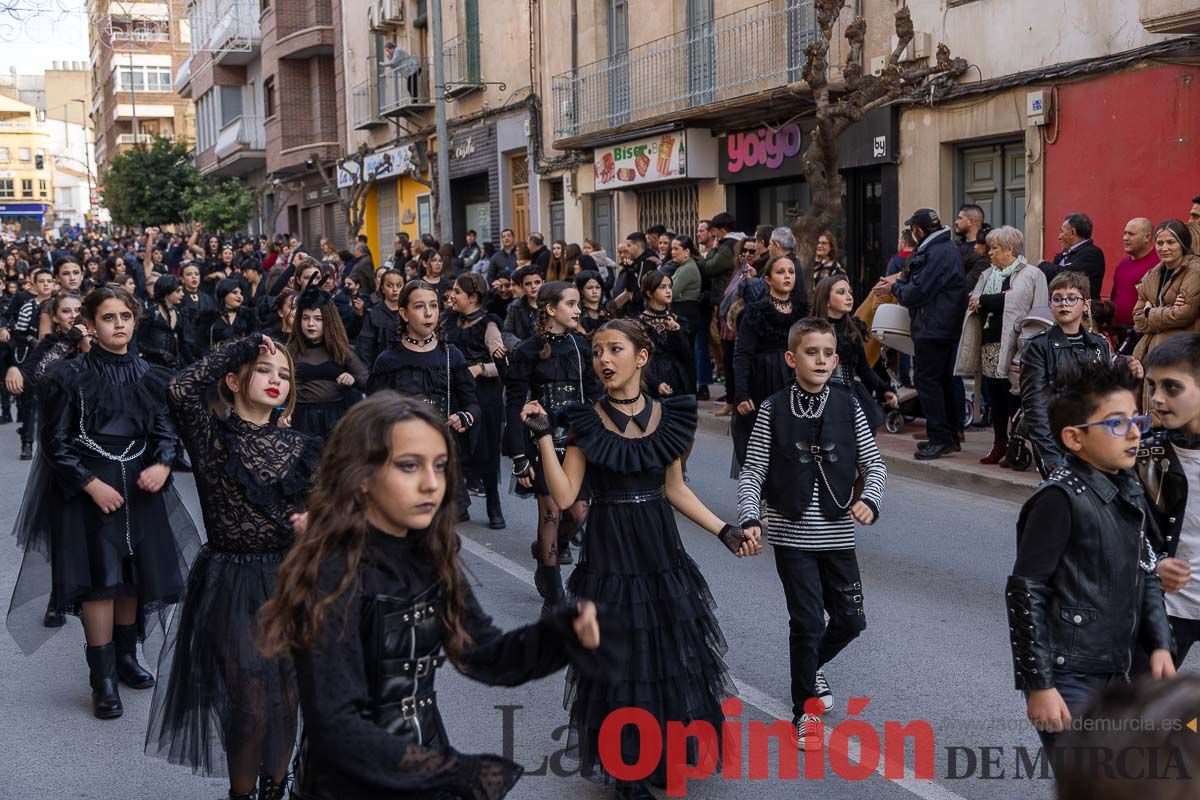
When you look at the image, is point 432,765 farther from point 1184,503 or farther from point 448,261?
point 448,261

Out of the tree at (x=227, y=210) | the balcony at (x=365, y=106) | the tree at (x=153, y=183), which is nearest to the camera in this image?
the balcony at (x=365, y=106)

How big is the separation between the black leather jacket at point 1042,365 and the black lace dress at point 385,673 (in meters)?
4.29

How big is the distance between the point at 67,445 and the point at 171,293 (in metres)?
7.55

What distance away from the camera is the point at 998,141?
15086 millimetres

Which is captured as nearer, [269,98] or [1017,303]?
[1017,303]

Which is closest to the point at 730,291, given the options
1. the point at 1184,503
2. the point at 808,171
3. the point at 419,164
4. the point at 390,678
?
the point at 808,171

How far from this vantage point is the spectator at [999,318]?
33.3 ft

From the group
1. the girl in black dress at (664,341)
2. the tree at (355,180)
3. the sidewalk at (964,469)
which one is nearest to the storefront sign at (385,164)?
the tree at (355,180)

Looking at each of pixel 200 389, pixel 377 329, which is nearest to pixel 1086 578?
pixel 200 389

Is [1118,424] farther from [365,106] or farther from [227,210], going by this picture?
[227,210]

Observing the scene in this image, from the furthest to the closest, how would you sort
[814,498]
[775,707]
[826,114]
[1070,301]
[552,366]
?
[826,114] → [552,366] → [1070,301] → [775,707] → [814,498]

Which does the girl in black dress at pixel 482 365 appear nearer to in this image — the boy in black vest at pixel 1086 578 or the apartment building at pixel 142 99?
the boy in black vest at pixel 1086 578

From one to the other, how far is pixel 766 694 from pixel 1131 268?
19.7 feet

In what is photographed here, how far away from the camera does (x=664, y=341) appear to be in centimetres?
941
